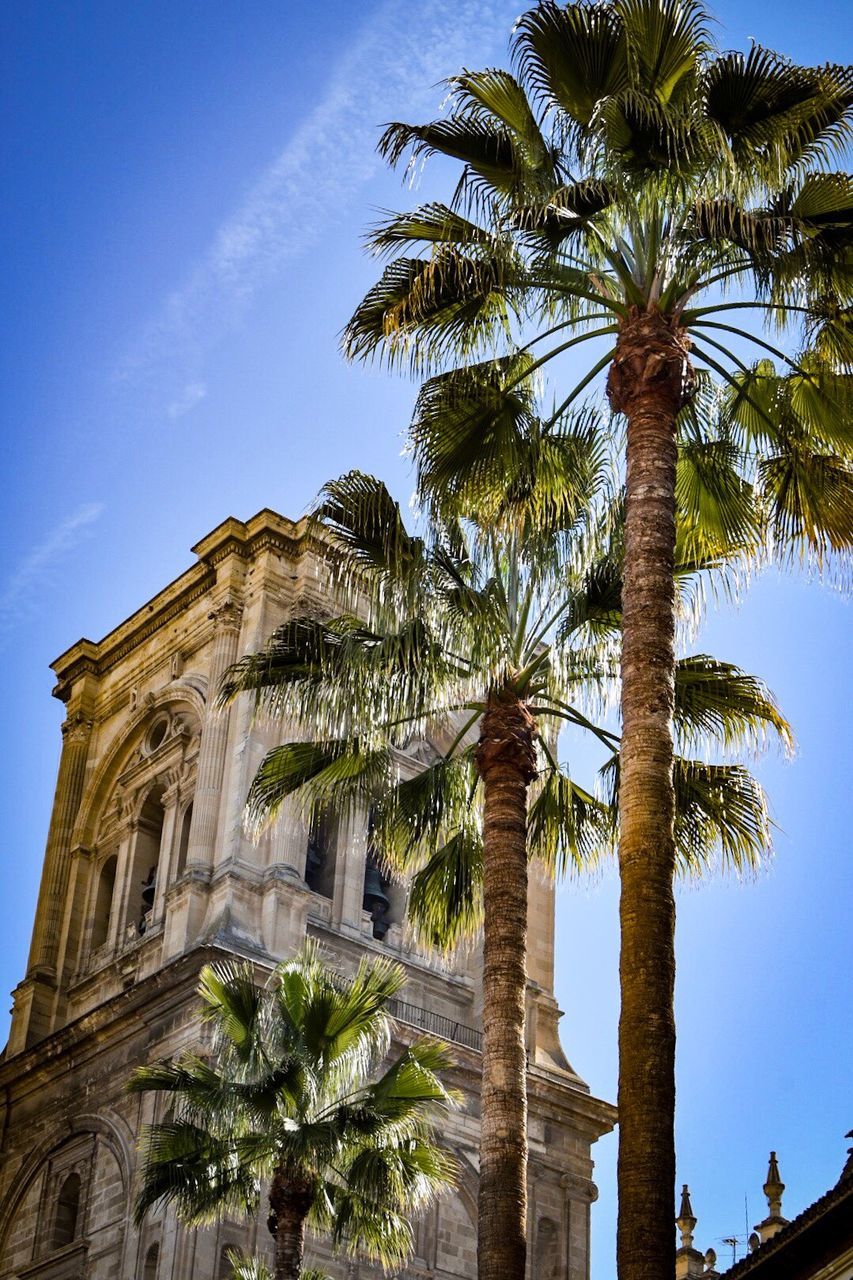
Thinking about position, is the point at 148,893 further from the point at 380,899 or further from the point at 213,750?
the point at 380,899

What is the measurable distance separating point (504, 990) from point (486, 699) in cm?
329

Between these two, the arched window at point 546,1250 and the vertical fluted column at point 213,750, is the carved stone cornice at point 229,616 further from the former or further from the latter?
the arched window at point 546,1250

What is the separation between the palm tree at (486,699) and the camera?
20.5 metres

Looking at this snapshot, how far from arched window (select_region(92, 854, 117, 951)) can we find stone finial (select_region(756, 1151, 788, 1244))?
1344 centimetres

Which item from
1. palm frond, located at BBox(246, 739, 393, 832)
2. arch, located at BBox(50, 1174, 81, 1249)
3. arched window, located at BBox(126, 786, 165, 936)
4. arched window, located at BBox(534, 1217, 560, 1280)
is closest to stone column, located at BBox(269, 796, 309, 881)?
arched window, located at BBox(126, 786, 165, 936)


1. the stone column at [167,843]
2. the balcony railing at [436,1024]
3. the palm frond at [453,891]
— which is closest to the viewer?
the palm frond at [453,891]

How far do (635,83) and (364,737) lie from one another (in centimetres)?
703

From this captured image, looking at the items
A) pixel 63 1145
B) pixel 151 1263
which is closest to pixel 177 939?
pixel 63 1145

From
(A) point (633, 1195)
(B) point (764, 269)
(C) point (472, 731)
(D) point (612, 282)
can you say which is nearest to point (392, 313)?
(D) point (612, 282)

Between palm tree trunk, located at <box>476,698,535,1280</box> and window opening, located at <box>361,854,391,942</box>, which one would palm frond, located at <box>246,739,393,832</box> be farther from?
window opening, located at <box>361,854,391,942</box>

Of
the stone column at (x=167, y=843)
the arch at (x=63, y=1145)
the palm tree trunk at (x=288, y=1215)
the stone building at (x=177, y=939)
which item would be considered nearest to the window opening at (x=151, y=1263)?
the stone building at (x=177, y=939)

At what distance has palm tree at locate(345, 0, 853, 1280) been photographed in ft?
59.4

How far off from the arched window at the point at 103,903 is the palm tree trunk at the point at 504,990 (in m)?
23.1

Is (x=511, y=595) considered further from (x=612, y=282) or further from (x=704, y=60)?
(x=704, y=60)
